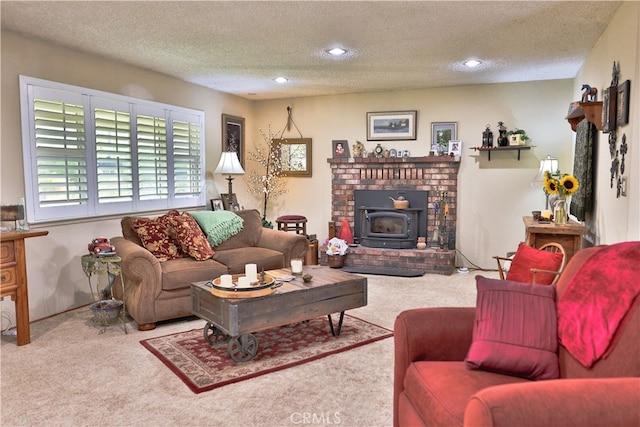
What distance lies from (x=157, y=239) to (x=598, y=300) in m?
3.52

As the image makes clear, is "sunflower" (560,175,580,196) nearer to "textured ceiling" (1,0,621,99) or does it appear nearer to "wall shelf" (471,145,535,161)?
"textured ceiling" (1,0,621,99)

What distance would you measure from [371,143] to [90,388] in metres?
4.88

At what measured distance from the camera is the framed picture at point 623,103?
2.97 meters

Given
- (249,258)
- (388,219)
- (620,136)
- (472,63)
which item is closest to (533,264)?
(620,136)

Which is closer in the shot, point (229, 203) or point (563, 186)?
point (563, 186)

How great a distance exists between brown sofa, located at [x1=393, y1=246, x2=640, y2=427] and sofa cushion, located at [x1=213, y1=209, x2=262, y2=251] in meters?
3.07

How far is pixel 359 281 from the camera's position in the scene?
361 cm

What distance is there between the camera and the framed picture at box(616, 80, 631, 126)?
2.97 metres

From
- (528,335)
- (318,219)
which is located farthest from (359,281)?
(318,219)

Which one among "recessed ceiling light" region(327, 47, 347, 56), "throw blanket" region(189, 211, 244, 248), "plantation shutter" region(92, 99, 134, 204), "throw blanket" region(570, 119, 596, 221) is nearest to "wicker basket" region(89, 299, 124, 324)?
"throw blanket" region(189, 211, 244, 248)

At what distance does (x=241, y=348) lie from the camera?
3.13m

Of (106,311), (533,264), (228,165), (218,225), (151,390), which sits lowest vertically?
(151,390)

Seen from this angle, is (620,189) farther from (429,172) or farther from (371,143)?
(371,143)

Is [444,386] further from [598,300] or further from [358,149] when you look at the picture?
[358,149]
